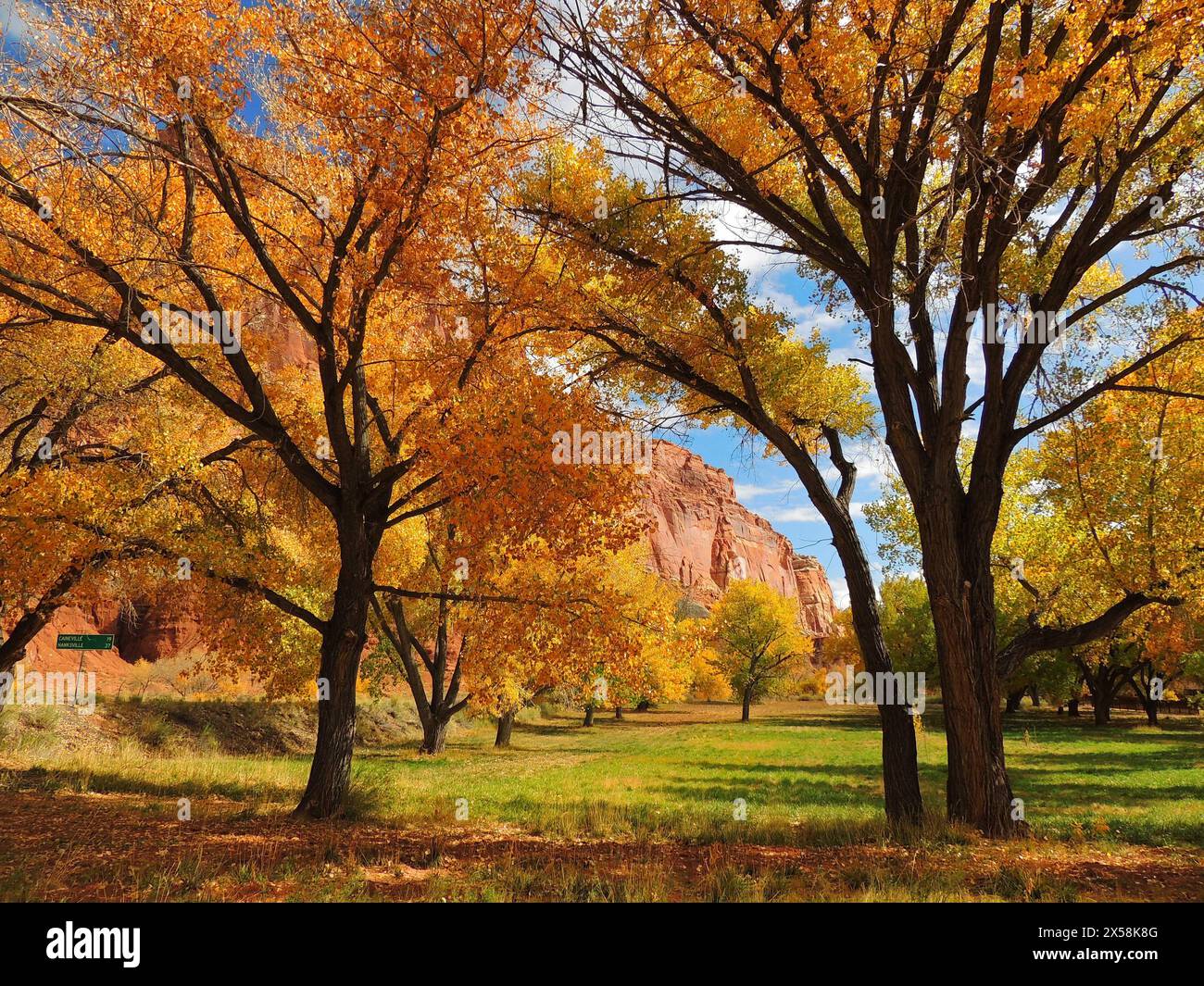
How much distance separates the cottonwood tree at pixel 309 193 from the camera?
8.27 m

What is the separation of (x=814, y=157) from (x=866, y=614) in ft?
21.1

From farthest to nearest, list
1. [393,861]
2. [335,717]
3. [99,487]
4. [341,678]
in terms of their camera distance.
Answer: [341,678] < [335,717] < [99,487] < [393,861]

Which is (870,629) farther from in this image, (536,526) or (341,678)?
(341,678)

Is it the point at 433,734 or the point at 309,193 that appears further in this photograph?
the point at 433,734

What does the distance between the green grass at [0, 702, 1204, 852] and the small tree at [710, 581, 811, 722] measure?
827 inches

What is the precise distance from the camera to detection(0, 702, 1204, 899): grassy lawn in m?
6.07

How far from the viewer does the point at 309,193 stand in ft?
37.8

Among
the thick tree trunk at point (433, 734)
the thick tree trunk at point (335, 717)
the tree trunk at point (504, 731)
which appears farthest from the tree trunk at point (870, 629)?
the tree trunk at point (504, 731)

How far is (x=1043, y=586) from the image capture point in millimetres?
20609

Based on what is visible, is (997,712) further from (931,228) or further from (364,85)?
(364,85)

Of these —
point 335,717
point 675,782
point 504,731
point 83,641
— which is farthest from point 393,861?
point 504,731

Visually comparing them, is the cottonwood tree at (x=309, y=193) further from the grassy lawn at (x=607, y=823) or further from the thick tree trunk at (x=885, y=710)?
the thick tree trunk at (x=885, y=710)

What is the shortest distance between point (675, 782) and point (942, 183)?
16.1m
